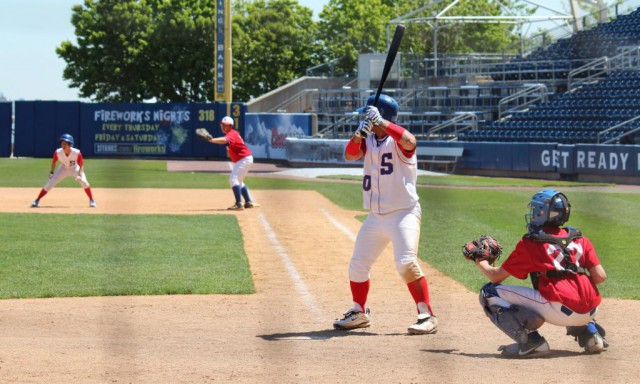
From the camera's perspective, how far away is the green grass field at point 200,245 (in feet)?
35.7

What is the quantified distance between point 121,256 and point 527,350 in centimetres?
736

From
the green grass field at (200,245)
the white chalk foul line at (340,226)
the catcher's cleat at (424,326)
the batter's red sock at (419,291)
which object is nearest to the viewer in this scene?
the catcher's cleat at (424,326)

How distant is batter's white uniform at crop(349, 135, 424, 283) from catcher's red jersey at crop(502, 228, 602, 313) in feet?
3.74

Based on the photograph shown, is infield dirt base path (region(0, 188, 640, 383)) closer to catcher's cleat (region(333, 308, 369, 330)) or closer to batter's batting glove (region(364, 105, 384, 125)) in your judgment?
catcher's cleat (region(333, 308, 369, 330))

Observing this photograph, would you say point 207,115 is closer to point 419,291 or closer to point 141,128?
point 141,128

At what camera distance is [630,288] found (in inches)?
424

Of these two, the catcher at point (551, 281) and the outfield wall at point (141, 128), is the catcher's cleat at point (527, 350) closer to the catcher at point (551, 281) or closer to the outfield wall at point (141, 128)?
the catcher at point (551, 281)

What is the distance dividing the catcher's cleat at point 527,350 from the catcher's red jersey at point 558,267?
328 millimetres

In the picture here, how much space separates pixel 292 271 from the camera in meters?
12.0

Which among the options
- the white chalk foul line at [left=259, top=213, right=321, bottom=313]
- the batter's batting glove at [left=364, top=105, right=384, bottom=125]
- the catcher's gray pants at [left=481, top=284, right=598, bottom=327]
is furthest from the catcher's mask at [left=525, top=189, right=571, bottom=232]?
the white chalk foul line at [left=259, top=213, right=321, bottom=313]

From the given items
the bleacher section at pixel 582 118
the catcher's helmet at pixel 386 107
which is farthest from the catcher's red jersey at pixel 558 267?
the bleacher section at pixel 582 118

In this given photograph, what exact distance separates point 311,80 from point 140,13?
20.5m

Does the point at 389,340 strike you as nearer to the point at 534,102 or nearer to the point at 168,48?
the point at 534,102

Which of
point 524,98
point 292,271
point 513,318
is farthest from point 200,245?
point 524,98
